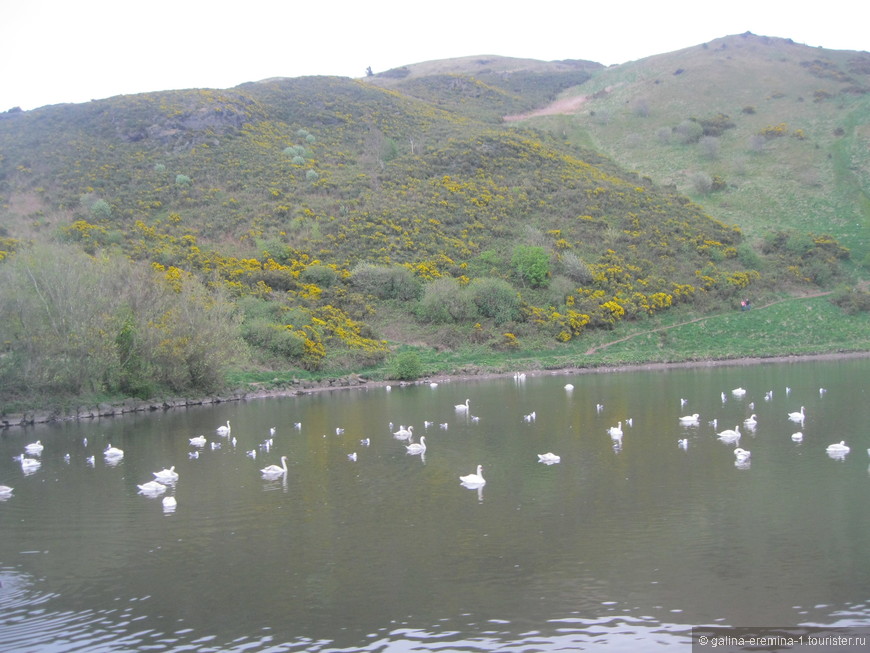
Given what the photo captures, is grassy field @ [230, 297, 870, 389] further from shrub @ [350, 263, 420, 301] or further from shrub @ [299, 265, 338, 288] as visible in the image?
shrub @ [299, 265, 338, 288]

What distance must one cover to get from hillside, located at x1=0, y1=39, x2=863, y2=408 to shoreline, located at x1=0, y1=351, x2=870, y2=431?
4.32 feet

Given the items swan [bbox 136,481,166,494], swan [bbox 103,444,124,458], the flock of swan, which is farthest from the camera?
swan [bbox 103,444,124,458]

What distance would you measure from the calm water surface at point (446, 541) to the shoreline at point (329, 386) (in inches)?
471

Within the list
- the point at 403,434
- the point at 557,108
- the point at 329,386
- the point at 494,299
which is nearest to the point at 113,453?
the point at 403,434

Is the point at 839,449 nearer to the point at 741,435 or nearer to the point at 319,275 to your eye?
the point at 741,435

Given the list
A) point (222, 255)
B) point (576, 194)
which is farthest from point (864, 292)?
point (222, 255)

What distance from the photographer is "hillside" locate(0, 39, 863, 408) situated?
44250 mm

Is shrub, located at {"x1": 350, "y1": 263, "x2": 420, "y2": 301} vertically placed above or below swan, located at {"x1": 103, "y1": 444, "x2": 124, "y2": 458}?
above

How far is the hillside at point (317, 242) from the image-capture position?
145ft

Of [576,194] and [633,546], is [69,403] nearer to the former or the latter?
[633,546]

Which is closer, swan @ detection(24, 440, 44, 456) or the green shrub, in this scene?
swan @ detection(24, 440, 44, 456)

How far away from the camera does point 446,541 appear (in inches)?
635

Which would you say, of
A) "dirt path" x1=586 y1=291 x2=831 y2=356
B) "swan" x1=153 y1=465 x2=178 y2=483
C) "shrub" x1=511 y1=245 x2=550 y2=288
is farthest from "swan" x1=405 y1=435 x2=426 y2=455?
"shrub" x1=511 y1=245 x2=550 y2=288

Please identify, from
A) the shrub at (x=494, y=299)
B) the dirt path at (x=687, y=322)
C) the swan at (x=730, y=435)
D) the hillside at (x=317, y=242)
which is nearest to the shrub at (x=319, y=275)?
the hillside at (x=317, y=242)
